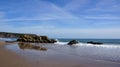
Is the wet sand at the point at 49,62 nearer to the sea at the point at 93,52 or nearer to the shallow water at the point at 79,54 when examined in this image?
the shallow water at the point at 79,54

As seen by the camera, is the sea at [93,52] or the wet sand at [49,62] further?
the sea at [93,52]

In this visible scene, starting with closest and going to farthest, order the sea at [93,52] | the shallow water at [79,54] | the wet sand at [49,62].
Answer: the wet sand at [49,62]
the shallow water at [79,54]
the sea at [93,52]

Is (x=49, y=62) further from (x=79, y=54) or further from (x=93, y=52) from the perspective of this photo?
(x=93, y=52)

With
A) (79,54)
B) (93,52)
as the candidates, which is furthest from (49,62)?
(93,52)

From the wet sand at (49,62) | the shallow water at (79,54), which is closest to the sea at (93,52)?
the shallow water at (79,54)

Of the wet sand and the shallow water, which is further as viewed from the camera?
the shallow water

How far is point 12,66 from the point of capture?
12.0m

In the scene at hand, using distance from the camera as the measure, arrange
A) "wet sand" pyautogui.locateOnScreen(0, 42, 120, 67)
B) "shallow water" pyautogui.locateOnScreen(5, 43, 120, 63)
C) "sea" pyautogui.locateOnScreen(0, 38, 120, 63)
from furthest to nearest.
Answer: "sea" pyautogui.locateOnScreen(0, 38, 120, 63) → "shallow water" pyautogui.locateOnScreen(5, 43, 120, 63) → "wet sand" pyautogui.locateOnScreen(0, 42, 120, 67)


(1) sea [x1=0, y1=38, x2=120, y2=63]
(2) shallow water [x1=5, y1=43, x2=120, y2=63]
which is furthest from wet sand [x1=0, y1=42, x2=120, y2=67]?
(1) sea [x1=0, y1=38, x2=120, y2=63]

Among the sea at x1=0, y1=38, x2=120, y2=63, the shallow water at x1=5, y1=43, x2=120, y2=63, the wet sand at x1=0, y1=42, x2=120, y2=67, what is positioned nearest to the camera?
the wet sand at x1=0, y1=42, x2=120, y2=67

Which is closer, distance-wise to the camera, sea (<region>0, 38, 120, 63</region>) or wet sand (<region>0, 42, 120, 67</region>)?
wet sand (<region>0, 42, 120, 67</region>)

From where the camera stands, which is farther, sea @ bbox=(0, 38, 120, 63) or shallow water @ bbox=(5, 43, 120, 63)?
sea @ bbox=(0, 38, 120, 63)

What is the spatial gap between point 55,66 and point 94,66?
8.55 feet

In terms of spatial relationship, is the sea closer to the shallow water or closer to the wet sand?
the shallow water
